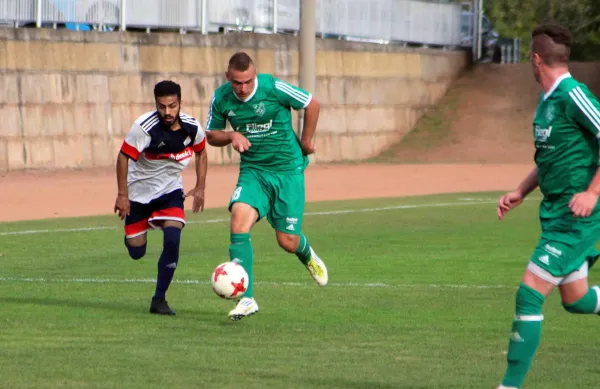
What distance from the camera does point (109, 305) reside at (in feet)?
33.1

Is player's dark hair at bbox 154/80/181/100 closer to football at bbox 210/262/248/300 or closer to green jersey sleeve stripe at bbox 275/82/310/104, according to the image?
green jersey sleeve stripe at bbox 275/82/310/104

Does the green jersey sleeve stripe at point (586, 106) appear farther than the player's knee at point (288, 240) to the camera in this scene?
No

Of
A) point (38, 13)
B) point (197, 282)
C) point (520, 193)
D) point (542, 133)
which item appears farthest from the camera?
point (38, 13)

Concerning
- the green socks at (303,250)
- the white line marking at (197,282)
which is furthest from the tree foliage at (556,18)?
the green socks at (303,250)

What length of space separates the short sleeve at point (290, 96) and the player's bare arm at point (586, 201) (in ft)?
12.7

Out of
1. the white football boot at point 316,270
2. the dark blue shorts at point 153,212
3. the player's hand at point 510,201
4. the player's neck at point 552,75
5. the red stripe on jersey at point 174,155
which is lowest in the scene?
the white football boot at point 316,270

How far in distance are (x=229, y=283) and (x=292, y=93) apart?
1749 millimetres

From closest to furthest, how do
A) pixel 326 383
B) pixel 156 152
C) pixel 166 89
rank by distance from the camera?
1. pixel 326 383
2. pixel 166 89
3. pixel 156 152

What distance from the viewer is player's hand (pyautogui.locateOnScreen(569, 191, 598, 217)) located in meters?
6.29

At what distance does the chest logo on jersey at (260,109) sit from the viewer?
32.0ft

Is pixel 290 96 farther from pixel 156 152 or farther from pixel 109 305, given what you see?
pixel 109 305

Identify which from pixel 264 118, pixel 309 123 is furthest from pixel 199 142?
pixel 309 123

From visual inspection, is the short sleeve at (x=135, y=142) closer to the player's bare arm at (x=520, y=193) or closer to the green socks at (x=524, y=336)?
the player's bare arm at (x=520, y=193)

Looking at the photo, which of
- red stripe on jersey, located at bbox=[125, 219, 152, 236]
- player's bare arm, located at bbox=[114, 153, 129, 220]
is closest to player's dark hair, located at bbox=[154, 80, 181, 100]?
player's bare arm, located at bbox=[114, 153, 129, 220]
